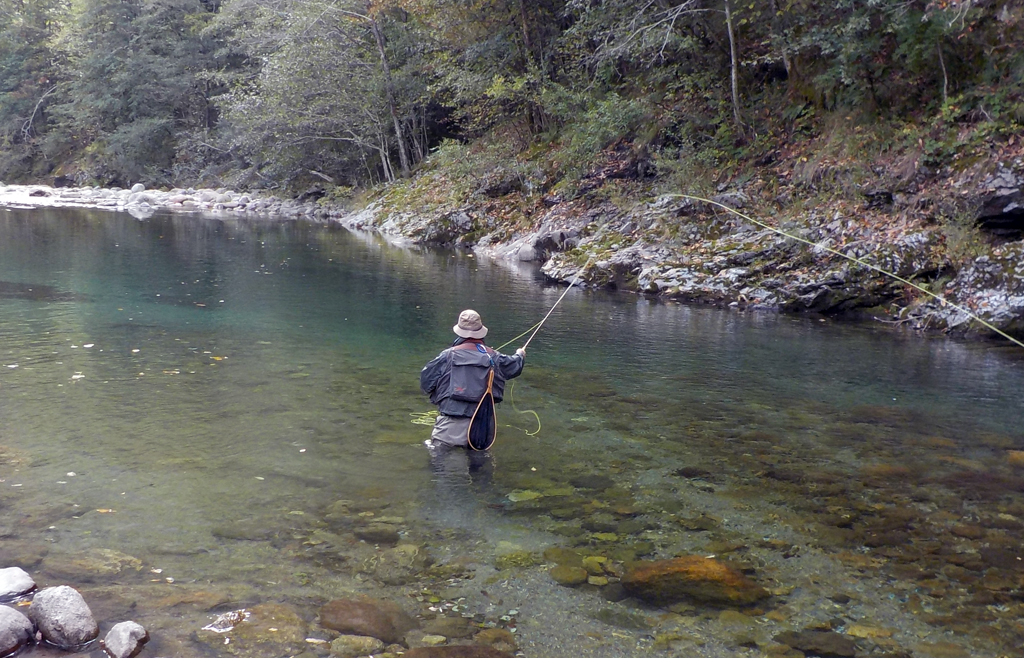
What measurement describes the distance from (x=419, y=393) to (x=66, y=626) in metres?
4.86

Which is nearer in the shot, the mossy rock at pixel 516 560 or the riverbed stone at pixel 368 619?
the riverbed stone at pixel 368 619

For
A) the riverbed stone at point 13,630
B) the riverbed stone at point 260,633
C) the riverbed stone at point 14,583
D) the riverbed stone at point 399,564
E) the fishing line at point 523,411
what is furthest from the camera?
the fishing line at point 523,411

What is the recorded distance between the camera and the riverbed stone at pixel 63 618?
3799mm

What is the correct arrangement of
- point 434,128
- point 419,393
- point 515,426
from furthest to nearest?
point 434,128
point 419,393
point 515,426

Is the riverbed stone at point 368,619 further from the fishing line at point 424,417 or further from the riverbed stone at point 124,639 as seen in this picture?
the fishing line at point 424,417

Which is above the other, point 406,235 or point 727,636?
point 406,235

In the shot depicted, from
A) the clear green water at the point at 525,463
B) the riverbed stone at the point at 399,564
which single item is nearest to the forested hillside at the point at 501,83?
the clear green water at the point at 525,463

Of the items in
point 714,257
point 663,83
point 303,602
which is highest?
point 663,83

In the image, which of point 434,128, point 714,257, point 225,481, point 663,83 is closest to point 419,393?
point 225,481

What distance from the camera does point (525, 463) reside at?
6656 mm

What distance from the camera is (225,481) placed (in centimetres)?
601

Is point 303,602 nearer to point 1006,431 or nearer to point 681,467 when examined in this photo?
point 681,467

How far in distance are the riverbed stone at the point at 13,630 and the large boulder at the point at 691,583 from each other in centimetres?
295

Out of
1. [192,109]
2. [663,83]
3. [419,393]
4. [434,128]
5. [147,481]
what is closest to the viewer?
[147,481]
